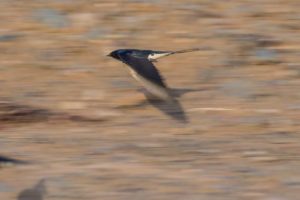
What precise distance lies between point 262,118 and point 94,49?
1.68 meters

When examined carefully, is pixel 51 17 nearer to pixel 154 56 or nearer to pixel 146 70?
pixel 154 56

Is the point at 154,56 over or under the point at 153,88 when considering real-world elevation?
over

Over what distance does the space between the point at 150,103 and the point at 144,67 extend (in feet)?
0.89

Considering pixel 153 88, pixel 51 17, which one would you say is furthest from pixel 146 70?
pixel 51 17

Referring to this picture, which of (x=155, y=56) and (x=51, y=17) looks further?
(x=51, y=17)

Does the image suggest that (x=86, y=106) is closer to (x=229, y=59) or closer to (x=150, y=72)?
(x=150, y=72)

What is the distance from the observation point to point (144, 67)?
19.2 feet

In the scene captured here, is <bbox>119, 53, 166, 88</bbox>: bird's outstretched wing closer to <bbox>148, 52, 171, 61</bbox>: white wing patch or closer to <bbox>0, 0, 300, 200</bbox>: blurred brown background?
<bbox>148, 52, 171, 61</bbox>: white wing patch

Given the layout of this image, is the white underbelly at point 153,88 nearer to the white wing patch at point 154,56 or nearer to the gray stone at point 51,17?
the white wing patch at point 154,56

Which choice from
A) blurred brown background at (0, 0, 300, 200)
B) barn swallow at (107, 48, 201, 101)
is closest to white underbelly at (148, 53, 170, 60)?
barn swallow at (107, 48, 201, 101)

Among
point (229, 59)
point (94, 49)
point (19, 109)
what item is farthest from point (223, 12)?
point (19, 109)

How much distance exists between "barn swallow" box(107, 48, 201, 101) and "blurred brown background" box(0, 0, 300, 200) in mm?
115

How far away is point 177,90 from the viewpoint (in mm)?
6164

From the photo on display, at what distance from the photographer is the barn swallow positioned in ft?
19.1
